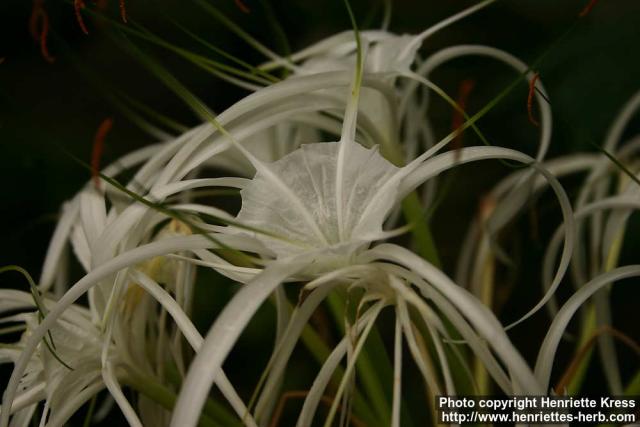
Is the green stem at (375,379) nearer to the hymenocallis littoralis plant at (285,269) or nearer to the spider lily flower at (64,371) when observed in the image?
the hymenocallis littoralis plant at (285,269)

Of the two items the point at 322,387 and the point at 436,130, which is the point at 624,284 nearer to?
the point at 436,130

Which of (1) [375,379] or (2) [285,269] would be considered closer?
(2) [285,269]

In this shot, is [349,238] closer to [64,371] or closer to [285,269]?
[285,269]

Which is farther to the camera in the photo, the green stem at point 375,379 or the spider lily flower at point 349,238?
the green stem at point 375,379

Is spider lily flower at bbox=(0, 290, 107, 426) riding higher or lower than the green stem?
lower

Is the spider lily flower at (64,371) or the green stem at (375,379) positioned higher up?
the green stem at (375,379)

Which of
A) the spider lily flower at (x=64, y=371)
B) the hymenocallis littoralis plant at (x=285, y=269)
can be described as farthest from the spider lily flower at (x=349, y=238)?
the spider lily flower at (x=64, y=371)

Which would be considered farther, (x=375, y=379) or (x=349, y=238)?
(x=375, y=379)

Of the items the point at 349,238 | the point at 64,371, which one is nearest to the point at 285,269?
the point at 349,238

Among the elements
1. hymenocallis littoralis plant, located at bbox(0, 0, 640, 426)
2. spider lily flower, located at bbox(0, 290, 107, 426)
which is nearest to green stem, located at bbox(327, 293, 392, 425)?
hymenocallis littoralis plant, located at bbox(0, 0, 640, 426)

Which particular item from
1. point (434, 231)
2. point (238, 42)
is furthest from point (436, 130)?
point (238, 42)

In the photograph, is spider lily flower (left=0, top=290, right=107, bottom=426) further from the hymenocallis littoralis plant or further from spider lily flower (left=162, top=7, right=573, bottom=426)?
spider lily flower (left=162, top=7, right=573, bottom=426)

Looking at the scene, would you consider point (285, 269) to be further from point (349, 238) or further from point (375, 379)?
point (375, 379)

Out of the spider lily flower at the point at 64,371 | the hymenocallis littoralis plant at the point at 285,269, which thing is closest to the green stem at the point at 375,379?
the hymenocallis littoralis plant at the point at 285,269
